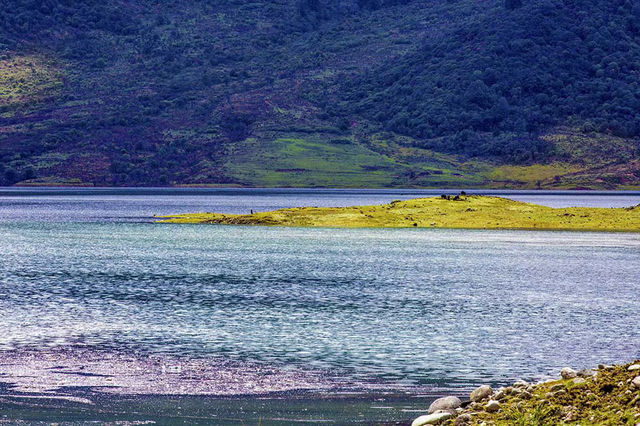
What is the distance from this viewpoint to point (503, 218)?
392 feet

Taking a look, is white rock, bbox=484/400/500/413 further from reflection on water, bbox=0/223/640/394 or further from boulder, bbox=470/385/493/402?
reflection on water, bbox=0/223/640/394

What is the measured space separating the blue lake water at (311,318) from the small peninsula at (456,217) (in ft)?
124

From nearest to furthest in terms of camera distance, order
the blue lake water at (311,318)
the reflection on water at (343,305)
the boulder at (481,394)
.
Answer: the boulder at (481,394) → the blue lake water at (311,318) → the reflection on water at (343,305)

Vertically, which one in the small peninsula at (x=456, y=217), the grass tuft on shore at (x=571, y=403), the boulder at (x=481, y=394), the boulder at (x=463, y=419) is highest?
the grass tuft on shore at (x=571, y=403)

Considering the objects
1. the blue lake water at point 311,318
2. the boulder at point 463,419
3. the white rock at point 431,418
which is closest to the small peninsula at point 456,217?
the blue lake water at point 311,318

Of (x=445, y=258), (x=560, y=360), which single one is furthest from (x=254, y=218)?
(x=560, y=360)

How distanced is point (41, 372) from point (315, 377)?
791 centimetres

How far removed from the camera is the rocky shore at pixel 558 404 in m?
18.7

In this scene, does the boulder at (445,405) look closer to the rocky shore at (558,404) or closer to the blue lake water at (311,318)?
the rocky shore at (558,404)

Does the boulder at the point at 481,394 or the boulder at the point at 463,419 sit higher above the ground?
the boulder at the point at 481,394

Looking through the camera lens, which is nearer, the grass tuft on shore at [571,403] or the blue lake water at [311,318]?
the grass tuft on shore at [571,403]

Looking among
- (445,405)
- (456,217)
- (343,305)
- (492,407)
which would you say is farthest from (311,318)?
(456,217)

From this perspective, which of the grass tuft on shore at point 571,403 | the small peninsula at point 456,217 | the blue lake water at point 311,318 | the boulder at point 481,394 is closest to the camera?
the grass tuft on shore at point 571,403

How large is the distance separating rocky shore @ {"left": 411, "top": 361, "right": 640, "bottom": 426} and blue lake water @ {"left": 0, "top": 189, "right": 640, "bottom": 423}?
2.15m
